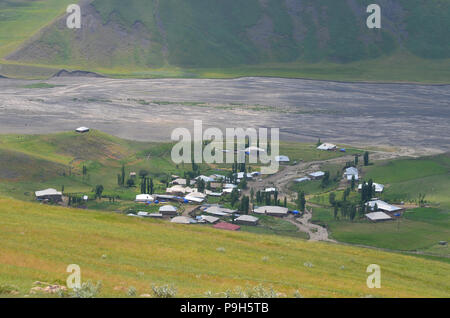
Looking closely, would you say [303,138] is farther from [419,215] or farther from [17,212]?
[17,212]

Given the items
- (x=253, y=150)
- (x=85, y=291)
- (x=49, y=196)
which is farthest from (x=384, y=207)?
(x=85, y=291)

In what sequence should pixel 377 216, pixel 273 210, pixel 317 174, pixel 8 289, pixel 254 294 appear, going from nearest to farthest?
pixel 8 289 → pixel 254 294 → pixel 377 216 → pixel 273 210 → pixel 317 174

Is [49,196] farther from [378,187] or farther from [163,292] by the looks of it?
[163,292]

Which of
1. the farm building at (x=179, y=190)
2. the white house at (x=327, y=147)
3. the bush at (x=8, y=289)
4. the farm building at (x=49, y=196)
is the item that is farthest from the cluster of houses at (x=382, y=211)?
the bush at (x=8, y=289)

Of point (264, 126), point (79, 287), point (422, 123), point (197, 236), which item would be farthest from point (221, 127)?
point (79, 287)

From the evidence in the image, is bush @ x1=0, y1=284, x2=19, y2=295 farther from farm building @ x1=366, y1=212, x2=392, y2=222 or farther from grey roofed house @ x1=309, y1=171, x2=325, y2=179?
grey roofed house @ x1=309, y1=171, x2=325, y2=179

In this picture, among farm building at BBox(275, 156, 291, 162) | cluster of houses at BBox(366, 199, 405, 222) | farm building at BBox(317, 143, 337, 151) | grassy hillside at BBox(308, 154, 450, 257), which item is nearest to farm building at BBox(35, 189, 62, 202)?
grassy hillside at BBox(308, 154, 450, 257)
